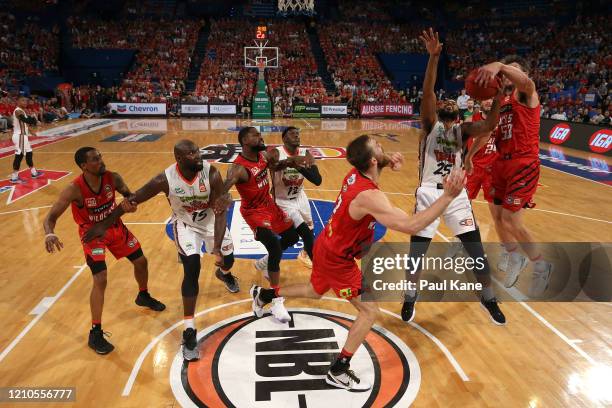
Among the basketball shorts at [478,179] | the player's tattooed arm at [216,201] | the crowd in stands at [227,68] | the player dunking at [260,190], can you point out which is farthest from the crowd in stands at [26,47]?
the basketball shorts at [478,179]

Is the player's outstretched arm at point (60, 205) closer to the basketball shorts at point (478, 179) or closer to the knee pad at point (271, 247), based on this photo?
the knee pad at point (271, 247)

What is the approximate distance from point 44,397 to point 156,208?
5.56 metres

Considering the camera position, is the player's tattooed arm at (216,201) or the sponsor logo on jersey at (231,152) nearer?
the player's tattooed arm at (216,201)

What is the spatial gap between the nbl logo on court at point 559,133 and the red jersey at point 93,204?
16.7 meters

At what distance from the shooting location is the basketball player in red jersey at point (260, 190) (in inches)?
193

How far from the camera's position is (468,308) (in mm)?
5172

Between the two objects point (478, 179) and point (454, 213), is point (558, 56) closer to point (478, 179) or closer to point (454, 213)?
point (478, 179)

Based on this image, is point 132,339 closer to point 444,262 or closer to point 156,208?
point 444,262

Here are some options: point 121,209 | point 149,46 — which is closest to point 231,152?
point 121,209

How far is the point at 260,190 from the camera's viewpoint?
5.11m

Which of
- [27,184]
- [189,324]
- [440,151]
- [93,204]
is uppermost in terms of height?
[440,151]

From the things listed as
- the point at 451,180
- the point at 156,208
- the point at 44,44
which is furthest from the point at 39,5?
the point at 451,180

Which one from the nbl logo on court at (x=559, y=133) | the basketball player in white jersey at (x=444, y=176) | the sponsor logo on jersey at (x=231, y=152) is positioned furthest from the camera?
the nbl logo on court at (x=559, y=133)
